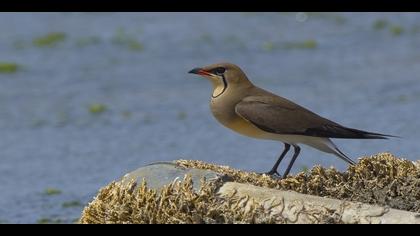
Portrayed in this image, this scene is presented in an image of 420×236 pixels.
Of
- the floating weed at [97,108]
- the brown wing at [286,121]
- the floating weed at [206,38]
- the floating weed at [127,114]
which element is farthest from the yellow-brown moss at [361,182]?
the floating weed at [206,38]

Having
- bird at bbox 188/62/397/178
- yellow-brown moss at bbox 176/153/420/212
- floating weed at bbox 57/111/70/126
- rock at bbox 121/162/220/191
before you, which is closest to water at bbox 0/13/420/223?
floating weed at bbox 57/111/70/126

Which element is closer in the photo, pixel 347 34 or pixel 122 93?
pixel 122 93

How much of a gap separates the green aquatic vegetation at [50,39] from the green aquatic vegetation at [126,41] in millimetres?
743

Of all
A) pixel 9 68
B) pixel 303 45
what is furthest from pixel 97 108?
pixel 303 45

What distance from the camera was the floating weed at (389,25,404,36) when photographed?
15.2 metres

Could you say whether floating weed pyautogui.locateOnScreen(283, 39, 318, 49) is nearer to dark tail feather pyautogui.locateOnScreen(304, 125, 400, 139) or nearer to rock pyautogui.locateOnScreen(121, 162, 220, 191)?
dark tail feather pyautogui.locateOnScreen(304, 125, 400, 139)

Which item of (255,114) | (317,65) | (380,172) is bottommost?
(380,172)

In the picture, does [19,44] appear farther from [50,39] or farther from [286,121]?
[286,121]

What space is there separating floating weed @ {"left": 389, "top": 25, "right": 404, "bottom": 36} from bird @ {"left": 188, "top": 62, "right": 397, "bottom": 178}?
26.3ft

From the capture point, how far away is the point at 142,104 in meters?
12.7
